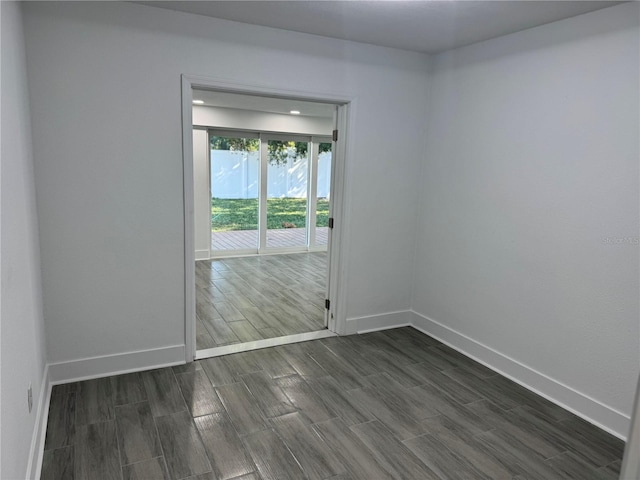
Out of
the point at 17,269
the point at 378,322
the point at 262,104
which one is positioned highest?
the point at 262,104

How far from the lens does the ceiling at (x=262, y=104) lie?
5582 millimetres

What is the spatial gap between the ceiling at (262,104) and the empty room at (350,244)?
2.31m

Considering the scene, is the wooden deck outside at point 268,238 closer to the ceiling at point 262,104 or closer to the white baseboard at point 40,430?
the ceiling at point 262,104

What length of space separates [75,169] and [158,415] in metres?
1.63

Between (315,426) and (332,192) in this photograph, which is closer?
(315,426)

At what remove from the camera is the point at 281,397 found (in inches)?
110

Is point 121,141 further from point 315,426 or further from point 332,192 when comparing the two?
point 315,426

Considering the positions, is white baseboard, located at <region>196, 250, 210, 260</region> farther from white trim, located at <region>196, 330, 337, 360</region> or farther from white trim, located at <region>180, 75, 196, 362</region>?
white trim, located at <region>180, 75, 196, 362</region>

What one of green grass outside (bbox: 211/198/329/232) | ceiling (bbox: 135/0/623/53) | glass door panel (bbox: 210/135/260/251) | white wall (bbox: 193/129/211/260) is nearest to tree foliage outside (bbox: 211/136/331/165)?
glass door panel (bbox: 210/135/260/251)

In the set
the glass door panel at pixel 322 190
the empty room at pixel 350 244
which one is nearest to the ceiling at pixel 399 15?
the empty room at pixel 350 244

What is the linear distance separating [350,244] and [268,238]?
155 inches

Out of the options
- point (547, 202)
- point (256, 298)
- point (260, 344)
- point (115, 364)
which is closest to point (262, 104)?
point (256, 298)

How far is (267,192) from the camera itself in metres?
7.25

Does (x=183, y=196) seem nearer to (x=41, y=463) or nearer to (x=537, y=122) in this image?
(x=41, y=463)
